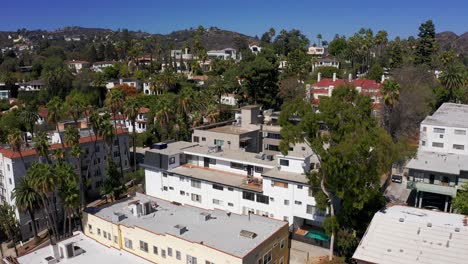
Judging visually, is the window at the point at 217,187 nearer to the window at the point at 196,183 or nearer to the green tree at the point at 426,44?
the window at the point at 196,183

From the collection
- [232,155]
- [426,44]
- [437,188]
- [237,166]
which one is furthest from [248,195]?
[426,44]

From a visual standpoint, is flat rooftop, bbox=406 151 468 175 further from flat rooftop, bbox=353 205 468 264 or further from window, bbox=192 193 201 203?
window, bbox=192 193 201 203

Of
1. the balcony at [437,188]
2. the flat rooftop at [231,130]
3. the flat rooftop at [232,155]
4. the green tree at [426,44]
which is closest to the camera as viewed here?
the balcony at [437,188]

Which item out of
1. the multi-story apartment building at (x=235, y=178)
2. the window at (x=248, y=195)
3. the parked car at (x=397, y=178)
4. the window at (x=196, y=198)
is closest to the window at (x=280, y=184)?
the multi-story apartment building at (x=235, y=178)

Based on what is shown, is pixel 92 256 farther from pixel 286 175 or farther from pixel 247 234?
pixel 286 175

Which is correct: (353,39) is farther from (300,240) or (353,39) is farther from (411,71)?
(300,240)

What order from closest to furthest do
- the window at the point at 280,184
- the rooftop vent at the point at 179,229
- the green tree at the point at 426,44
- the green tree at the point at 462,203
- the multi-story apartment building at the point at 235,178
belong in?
the rooftop vent at the point at 179,229
the green tree at the point at 462,203
the window at the point at 280,184
the multi-story apartment building at the point at 235,178
the green tree at the point at 426,44

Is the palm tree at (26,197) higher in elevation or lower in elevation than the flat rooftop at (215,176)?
lower
